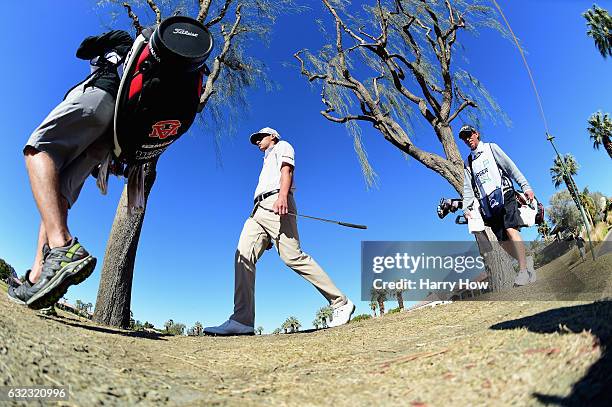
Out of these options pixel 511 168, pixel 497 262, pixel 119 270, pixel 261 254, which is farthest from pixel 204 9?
pixel 497 262

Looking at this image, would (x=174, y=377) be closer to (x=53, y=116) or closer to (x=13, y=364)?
(x=13, y=364)

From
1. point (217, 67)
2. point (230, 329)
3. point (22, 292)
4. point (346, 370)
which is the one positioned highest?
point (217, 67)

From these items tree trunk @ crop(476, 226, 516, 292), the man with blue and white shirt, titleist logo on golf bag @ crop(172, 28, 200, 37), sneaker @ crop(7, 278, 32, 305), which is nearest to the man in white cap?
sneaker @ crop(7, 278, 32, 305)

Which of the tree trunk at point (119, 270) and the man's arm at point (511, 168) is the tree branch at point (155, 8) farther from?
the man's arm at point (511, 168)

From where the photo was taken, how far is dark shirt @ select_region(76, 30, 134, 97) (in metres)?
2.15

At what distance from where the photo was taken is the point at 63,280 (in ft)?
6.11

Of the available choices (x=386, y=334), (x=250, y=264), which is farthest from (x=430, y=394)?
(x=250, y=264)

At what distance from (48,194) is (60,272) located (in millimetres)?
410

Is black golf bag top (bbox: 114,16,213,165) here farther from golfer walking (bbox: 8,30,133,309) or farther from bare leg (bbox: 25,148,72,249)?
bare leg (bbox: 25,148,72,249)

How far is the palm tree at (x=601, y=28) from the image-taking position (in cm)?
2423

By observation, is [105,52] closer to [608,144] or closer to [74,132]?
[74,132]

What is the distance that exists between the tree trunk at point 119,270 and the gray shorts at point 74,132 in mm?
2111

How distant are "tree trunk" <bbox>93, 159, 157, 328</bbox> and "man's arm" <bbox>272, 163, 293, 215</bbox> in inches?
67.4

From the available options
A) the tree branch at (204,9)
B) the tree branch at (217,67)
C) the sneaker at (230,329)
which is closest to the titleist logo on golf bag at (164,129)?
the sneaker at (230,329)
